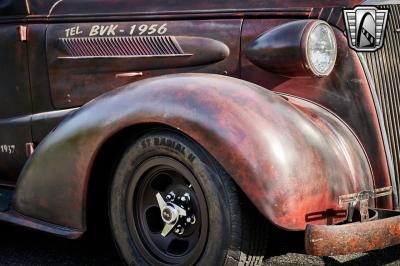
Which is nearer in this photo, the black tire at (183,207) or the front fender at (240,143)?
the front fender at (240,143)

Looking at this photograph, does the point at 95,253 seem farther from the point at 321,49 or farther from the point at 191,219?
the point at 321,49

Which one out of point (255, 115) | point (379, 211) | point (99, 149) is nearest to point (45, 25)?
point (99, 149)

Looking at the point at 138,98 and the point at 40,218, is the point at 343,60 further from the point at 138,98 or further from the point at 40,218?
the point at 40,218

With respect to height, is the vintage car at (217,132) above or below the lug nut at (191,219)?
above

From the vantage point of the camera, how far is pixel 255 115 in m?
2.71

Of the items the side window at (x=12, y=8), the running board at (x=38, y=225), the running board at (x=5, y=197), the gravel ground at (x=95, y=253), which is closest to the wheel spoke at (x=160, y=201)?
the running board at (x=38, y=225)

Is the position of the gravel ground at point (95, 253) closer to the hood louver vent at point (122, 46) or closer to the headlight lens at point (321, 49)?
the headlight lens at point (321, 49)

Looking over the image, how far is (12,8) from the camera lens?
4020 mm

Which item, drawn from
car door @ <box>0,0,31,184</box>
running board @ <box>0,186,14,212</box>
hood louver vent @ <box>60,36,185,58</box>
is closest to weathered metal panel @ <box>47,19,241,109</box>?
hood louver vent @ <box>60,36,185,58</box>

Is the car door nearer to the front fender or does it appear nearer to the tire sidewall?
the front fender

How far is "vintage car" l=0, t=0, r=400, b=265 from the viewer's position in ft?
8.77

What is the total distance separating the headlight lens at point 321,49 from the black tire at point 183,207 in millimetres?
Answer: 703

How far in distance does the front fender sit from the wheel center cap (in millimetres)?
381

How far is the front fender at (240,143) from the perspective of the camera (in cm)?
261
